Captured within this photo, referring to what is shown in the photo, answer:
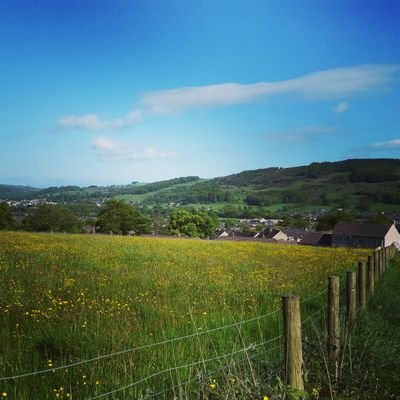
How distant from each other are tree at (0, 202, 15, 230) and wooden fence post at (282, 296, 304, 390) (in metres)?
64.5

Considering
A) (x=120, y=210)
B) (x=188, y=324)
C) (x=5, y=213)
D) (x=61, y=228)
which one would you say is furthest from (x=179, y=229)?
(x=188, y=324)

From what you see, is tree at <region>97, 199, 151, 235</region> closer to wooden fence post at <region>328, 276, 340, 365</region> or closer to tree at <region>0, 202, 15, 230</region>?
tree at <region>0, 202, 15, 230</region>

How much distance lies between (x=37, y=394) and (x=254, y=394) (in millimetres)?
2462

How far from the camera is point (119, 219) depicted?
82.8 metres

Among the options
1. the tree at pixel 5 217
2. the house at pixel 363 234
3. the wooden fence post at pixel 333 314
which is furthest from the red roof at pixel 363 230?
the wooden fence post at pixel 333 314

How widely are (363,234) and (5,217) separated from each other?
7228 centimetres

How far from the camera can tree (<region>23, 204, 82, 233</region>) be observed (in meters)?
66.8

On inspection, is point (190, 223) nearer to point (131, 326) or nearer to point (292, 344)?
point (131, 326)

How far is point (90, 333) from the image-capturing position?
6375mm

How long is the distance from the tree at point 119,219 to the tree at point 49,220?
387 inches

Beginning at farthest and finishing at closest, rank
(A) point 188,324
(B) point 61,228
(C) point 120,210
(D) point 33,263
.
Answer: (C) point 120,210 < (B) point 61,228 < (D) point 33,263 < (A) point 188,324

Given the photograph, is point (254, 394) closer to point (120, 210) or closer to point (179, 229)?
point (120, 210)

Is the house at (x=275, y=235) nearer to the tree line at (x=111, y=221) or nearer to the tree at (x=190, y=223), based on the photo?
the tree line at (x=111, y=221)

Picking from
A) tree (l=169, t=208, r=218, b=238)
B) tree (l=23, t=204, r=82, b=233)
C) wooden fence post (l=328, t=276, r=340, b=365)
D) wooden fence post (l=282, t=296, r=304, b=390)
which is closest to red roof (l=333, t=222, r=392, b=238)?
tree (l=169, t=208, r=218, b=238)
